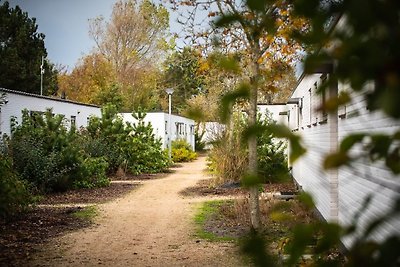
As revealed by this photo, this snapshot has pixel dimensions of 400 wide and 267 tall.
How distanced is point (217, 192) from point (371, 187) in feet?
36.1

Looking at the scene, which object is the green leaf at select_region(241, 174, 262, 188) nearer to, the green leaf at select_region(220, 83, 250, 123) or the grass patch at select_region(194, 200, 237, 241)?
the green leaf at select_region(220, 83, 250, 123)

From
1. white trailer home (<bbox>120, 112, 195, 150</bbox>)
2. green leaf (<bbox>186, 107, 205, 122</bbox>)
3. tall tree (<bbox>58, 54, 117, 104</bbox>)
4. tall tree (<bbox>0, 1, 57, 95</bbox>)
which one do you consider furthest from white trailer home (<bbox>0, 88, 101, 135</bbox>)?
tall tree (<bbox>58, 54, 117, 104</bbox>)

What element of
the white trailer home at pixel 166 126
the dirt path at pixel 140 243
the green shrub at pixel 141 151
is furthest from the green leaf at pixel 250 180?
the white trailer home at pixel 166 126

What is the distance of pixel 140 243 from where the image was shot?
8758mm

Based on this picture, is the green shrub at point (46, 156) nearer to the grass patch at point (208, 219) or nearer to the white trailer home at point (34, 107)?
the white trailer home at point (34, 107)

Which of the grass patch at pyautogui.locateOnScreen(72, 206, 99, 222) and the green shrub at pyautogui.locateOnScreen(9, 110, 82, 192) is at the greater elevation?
the green shrub at pyautogui.locateOnScreen(9, 110, 82, 192)

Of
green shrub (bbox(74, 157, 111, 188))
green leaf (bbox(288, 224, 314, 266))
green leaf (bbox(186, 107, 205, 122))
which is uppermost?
green leaf (bbox(186, 107, 205, 122))

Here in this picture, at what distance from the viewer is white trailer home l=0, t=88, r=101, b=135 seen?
1897 centimetres

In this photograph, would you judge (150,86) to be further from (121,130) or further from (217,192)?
(217,192)

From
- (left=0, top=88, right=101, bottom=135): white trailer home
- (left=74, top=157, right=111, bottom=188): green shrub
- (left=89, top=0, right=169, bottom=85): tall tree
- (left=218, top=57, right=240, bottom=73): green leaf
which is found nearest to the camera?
(left=218, top=57, right=240, bottom=73): green leaf

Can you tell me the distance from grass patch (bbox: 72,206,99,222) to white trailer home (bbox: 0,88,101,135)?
206 inches

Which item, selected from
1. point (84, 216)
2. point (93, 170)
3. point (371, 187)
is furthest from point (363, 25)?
point (93, 170)

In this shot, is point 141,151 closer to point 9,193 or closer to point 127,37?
point 9,193

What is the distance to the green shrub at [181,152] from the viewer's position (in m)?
33.8
